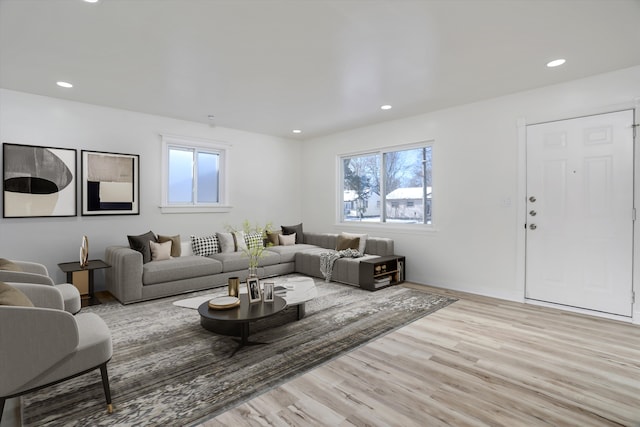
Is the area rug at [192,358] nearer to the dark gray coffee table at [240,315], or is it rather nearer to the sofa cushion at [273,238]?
the dark gray coffee table at [240,315]

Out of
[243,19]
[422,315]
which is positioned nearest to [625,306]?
[422,315]

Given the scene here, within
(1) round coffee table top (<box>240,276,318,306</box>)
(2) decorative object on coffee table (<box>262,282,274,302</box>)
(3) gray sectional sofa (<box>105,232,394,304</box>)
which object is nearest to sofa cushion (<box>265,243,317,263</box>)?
(3) gray sectional sofa (<box>105,232,394,304</box>)

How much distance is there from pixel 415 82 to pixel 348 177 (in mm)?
2909

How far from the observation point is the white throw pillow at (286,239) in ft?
20.6

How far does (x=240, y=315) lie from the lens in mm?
2783

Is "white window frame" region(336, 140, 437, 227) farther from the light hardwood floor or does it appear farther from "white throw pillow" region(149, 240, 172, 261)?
"white throw pillow" region(149, 240, 172, 261)

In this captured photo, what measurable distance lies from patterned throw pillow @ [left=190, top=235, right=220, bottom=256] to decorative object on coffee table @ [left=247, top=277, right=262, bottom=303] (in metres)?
2.44

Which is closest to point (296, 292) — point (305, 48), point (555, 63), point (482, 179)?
point (305, 48)

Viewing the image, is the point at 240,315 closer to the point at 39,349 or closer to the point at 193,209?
the point at 39,349

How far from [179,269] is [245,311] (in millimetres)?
2012

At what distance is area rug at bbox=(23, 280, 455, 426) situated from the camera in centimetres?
198

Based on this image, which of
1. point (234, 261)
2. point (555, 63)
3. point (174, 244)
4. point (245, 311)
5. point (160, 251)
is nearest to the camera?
point (245, 311)

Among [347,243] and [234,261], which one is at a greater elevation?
[347,243]

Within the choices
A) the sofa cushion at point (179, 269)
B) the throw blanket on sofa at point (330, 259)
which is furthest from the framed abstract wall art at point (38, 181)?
the throw blanket on sofa at point (330, 259)
